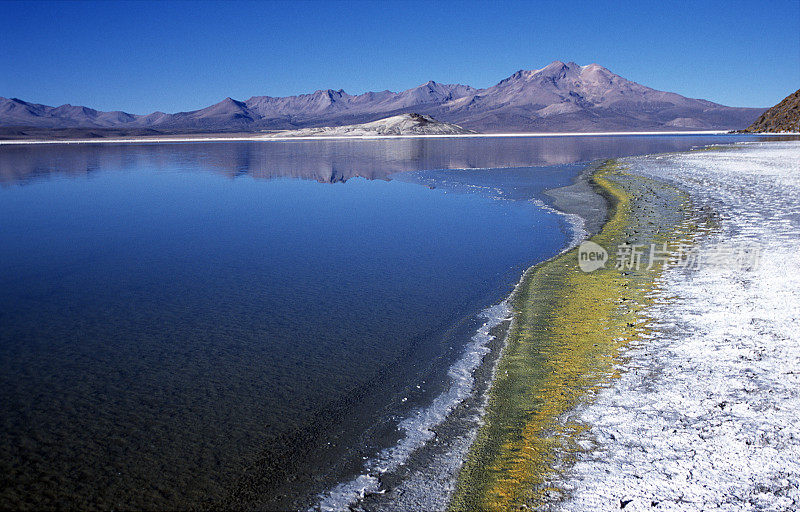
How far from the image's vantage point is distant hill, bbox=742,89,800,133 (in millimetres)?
77875

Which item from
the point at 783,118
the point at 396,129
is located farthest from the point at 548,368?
the point at 396,129

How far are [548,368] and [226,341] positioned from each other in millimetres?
4336

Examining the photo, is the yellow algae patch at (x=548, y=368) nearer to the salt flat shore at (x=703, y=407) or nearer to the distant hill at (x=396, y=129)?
the salt flat shore at (x=703, y=407)

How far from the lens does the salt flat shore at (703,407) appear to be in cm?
Answer: 398

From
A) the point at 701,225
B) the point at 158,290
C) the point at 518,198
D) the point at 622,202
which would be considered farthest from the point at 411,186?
the point at 158,290

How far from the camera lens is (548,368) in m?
6.28

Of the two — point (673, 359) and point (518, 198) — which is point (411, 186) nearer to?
point (518, 198)

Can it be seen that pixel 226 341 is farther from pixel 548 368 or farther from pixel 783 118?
pixel 783 118
